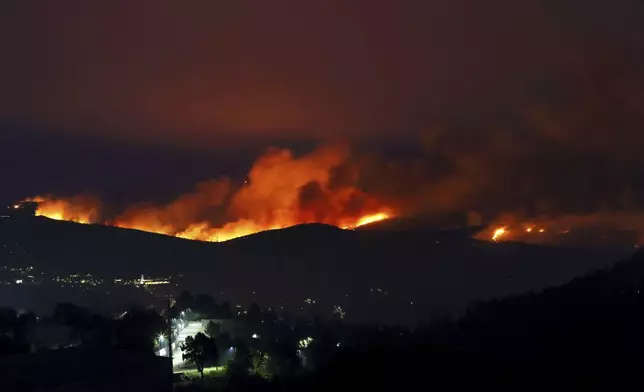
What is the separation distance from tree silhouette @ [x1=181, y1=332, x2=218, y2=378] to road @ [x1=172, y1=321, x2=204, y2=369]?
1121mm

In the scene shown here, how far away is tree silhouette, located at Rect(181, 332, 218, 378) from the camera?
124ft

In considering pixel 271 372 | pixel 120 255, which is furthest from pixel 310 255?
pixel 271 372

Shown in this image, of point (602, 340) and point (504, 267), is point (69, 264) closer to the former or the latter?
point (504, 267)

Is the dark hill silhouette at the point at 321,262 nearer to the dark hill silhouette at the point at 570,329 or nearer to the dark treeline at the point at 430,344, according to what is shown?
the dark treeline at the point at 430,344

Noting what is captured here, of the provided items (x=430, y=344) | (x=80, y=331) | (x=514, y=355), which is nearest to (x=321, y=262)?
(x=80, y=331)

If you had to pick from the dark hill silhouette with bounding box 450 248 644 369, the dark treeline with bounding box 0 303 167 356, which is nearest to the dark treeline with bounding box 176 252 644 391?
the dark hill silhouette with bounding box 450 248 644 369

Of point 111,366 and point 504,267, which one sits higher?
point 504,267

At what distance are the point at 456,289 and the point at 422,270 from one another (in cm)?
1107

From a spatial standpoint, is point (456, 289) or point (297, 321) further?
point (456, 289)

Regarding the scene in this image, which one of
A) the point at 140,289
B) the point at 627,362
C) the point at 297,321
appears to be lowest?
the point at 627,362

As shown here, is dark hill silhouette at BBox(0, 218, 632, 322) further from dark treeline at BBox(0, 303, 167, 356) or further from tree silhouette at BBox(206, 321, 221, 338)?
dark treeline at BBox(0, 303, 167, 356)

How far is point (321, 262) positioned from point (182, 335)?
62423mm

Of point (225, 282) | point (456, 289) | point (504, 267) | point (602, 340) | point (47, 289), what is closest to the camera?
point (602, 340)

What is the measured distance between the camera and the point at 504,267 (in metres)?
109
